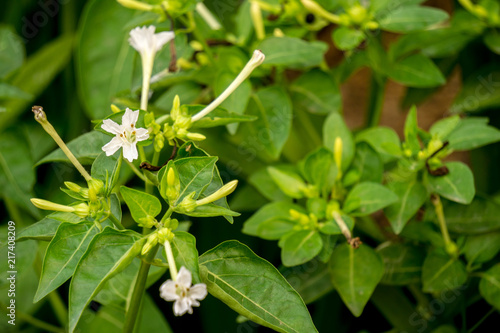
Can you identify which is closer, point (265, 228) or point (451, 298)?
point (265, 228)

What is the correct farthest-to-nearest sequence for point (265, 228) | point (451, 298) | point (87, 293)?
point (451, 298)
point (265, 228)
point (87, 293)

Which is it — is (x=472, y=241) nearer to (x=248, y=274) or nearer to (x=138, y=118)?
(x=248, y=274)

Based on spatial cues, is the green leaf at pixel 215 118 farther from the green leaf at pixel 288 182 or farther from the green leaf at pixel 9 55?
the green leaf at pixel 9 55

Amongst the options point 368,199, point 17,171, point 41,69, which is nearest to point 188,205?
point 368,199

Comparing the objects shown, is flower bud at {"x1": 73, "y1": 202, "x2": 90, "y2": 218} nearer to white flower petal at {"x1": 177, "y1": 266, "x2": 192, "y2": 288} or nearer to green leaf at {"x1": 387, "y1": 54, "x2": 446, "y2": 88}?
white flower petal at {"x1": 177, "y1": 266, "x2": 192, "y2": 288}

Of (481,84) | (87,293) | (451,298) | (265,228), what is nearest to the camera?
(87,293)

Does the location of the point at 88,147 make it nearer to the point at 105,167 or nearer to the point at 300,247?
the point at 105,167

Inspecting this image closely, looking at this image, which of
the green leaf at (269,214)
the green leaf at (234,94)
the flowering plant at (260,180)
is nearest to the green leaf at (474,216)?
the flowering plant at (260,180)

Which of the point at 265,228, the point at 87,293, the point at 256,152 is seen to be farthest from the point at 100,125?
the point at 256,152
